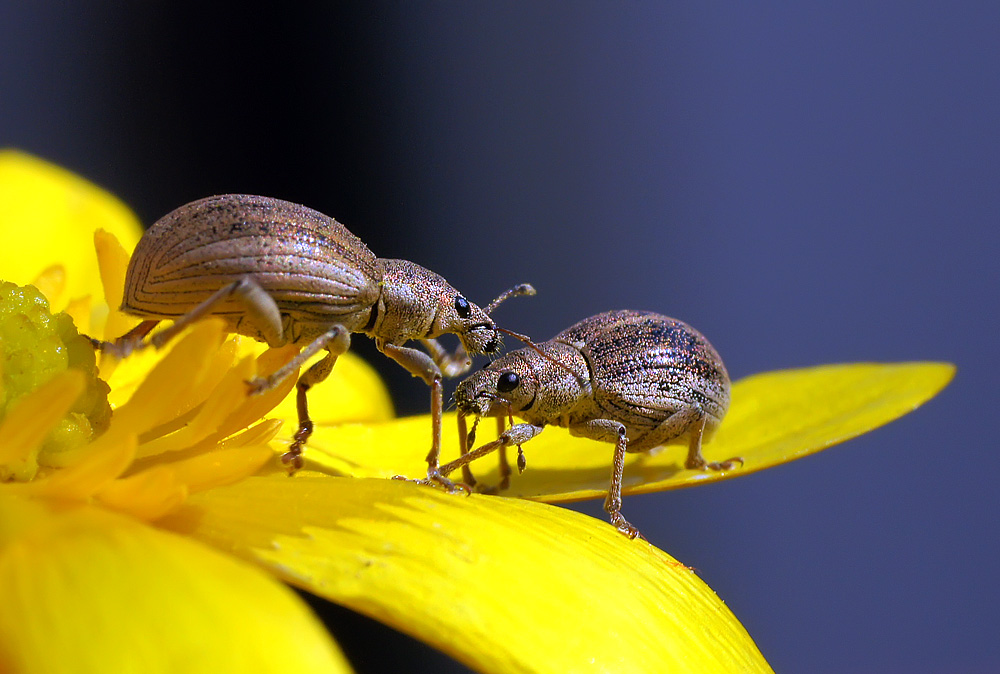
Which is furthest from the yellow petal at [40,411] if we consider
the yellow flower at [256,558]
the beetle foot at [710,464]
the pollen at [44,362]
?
the beetle foot at [710,464]

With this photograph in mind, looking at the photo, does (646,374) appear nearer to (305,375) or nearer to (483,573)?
(305,375)

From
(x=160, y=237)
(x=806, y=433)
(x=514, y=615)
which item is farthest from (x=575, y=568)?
(x=806, y=433)

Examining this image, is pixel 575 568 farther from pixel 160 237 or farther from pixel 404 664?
pixel 404 664

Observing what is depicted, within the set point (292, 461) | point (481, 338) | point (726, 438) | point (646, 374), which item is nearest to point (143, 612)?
point (292, 461)

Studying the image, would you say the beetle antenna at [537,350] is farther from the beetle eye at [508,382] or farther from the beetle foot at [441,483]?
the beetle foot at [441,483]

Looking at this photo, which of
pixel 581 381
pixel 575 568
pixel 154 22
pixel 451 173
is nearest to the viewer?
pixel 575 568

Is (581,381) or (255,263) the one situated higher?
(255,263)
